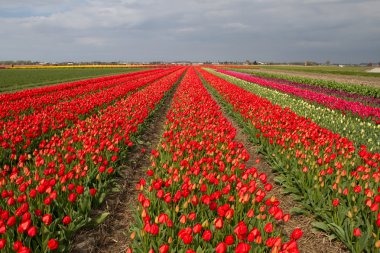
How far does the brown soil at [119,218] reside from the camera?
3947mm

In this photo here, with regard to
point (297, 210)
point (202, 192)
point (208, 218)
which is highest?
point (202, 192)

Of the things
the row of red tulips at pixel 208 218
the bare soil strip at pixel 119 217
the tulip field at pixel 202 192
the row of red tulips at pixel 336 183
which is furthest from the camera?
the bare soil strip at pixel 119 217

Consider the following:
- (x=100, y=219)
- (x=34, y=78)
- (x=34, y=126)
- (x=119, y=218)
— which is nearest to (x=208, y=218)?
(x=100, y=219)

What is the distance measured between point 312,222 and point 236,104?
312 inches

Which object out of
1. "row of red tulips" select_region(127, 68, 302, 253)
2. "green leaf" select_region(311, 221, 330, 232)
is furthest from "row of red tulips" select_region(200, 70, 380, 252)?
"row of red tulips" select_region(127, 68, 302, 253)

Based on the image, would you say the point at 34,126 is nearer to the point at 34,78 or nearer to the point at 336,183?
the point at 336,183

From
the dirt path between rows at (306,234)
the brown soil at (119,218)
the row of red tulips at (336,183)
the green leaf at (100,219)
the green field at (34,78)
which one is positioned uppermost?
the green field at (34,78)

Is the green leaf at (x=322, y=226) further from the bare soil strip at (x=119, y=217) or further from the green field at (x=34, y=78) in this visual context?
the green field at (x=34, y=78)

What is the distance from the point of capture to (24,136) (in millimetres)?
7316

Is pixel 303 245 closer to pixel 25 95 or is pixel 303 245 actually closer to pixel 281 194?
pixel 281 194

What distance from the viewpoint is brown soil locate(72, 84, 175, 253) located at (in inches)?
155

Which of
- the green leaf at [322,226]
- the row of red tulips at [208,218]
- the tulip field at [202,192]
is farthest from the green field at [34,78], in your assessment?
the green leaf at [322,226]

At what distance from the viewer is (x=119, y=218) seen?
4.71 meters

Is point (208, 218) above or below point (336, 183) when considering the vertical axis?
below
